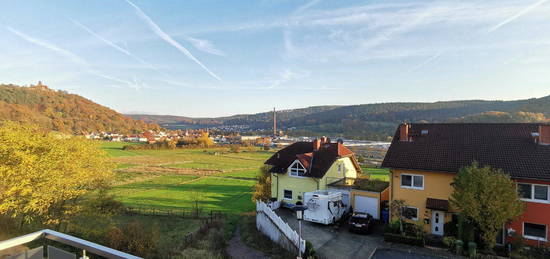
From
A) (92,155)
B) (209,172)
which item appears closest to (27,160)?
(92,155)

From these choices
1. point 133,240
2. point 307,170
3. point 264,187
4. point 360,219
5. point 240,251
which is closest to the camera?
point 133,240

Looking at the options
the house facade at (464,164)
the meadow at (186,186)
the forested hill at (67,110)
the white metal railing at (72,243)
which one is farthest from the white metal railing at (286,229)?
the forested hill at (67,110)

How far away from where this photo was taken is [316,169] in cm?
2541

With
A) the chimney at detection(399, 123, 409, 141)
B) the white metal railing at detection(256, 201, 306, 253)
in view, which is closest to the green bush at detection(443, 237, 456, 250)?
the chimney at detection(399, 123, 409, 141)

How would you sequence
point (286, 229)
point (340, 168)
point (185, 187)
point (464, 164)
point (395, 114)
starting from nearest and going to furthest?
1. point (464, 164)
2. point (286, 229)
3. point (340, 168)
4. point (185, 187)
5. point (395, 114)

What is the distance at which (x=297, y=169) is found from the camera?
1019 inches

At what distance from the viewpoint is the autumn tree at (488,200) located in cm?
1507

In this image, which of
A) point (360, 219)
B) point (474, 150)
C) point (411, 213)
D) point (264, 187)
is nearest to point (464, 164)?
point (474, 150)

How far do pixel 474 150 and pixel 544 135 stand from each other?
3.59 metres

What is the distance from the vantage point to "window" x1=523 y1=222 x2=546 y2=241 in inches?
635

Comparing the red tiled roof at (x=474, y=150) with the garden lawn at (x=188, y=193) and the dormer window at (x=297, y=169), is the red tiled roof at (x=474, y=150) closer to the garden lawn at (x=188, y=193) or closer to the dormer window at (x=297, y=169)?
the dormer window at (x=297, y=169)

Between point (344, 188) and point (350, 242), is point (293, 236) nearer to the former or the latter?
point (350, 242)

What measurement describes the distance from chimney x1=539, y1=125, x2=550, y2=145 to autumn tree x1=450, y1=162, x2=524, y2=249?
421 centimetres

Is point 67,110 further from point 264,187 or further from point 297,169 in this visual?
point 297,169
